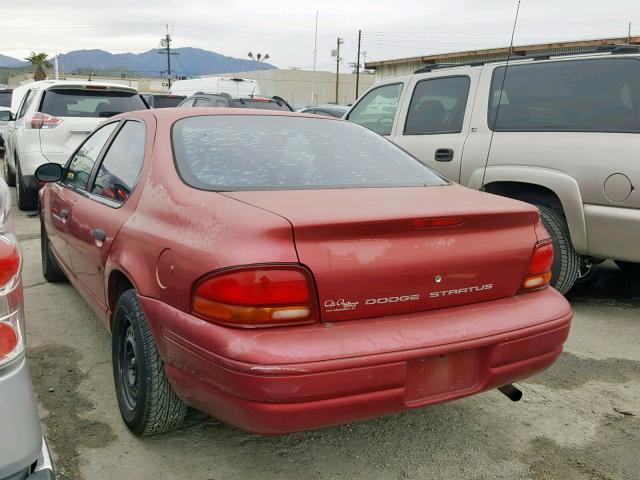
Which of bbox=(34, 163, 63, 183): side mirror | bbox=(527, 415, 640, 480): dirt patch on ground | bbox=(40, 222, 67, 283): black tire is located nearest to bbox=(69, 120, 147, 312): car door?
bbox=(34, 163, 63, 183): side mirror

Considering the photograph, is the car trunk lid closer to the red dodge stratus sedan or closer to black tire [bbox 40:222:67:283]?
the red dodge stratus sedan

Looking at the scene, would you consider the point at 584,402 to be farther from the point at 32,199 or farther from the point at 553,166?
the point at 32,199

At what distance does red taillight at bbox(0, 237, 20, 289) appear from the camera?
1.61m

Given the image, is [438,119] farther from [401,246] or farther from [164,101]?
[164,101]

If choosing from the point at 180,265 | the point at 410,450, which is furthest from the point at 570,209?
the point at 180,265

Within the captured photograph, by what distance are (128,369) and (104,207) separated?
2.91 ft

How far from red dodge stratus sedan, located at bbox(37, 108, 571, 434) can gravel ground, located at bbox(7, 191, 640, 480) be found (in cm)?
21

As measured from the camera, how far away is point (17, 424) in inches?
61.7

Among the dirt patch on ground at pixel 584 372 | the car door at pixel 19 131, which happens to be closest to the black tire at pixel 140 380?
the dirt patch on ground at pixel 584 372

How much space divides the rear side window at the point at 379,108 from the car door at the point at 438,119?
178 mm

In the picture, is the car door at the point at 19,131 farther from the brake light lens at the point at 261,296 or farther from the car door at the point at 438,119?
the brake light lens at the point at 261,296

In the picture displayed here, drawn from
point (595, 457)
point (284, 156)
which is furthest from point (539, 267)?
point (284, 156)

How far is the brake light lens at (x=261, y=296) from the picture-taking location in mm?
2170

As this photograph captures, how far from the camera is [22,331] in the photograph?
5.57ft
